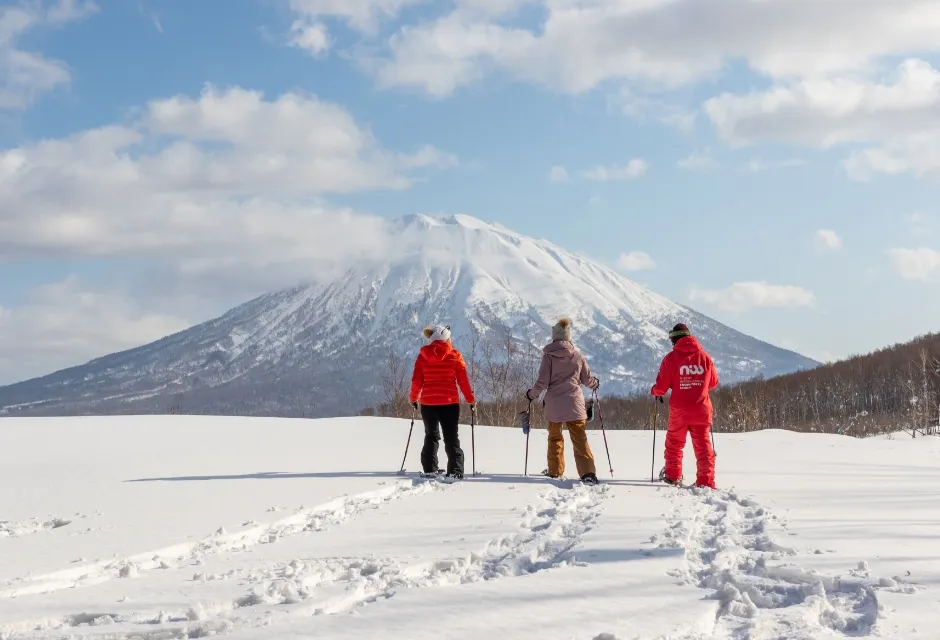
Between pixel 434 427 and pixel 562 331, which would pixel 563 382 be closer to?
pixel 562 331

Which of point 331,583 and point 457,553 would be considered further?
point 457,553

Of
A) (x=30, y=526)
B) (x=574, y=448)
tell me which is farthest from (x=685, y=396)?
(x=30, y=526)

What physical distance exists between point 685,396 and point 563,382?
1531 millimetres

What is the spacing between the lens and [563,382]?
10508mm

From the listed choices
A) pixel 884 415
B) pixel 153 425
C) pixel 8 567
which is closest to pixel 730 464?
pixel 8 567

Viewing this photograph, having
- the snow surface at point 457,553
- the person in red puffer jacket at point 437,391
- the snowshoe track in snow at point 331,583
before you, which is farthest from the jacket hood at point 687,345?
the snowshoe track in snow at point 331,583

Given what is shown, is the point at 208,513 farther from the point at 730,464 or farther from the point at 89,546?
the point at 730,464

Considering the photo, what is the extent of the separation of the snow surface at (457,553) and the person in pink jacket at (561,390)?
606 millimetres

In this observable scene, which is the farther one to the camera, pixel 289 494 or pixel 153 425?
pixel 153 425

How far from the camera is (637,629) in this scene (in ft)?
13.3

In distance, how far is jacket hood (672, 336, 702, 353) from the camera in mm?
9984

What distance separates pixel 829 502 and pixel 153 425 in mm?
13257

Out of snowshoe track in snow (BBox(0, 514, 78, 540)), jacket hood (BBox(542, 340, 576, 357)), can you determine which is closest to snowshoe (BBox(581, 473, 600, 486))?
jacket hood (BBox(542, 340, 576, 357))

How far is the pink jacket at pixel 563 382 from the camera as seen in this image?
10.4 meters
